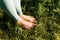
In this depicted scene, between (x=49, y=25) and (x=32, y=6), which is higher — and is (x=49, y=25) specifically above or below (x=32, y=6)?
below

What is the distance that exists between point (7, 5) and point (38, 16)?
589 mm

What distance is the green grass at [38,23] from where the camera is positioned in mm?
2721

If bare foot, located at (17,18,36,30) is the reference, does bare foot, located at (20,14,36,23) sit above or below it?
above

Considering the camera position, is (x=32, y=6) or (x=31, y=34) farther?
(x=32, y=6)

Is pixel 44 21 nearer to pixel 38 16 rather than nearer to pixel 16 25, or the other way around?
pixel 38 16

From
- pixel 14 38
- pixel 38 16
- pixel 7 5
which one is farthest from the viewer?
pixel 38 16

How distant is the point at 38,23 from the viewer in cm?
285

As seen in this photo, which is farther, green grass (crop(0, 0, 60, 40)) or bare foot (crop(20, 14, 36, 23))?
bare foot (crop(20, 14, 36, 23))

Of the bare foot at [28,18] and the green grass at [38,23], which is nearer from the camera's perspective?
the green grass at [38,23]

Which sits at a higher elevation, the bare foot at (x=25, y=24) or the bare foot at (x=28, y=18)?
the bare foot at (x=28, y=18)

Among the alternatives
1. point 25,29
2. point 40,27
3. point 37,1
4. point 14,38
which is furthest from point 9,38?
point 37,1

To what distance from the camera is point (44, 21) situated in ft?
9.41

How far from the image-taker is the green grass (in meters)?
2.72

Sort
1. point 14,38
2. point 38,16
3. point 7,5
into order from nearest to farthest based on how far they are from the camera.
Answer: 1. point 7,5
2. point 14,38
3. point 38,16
